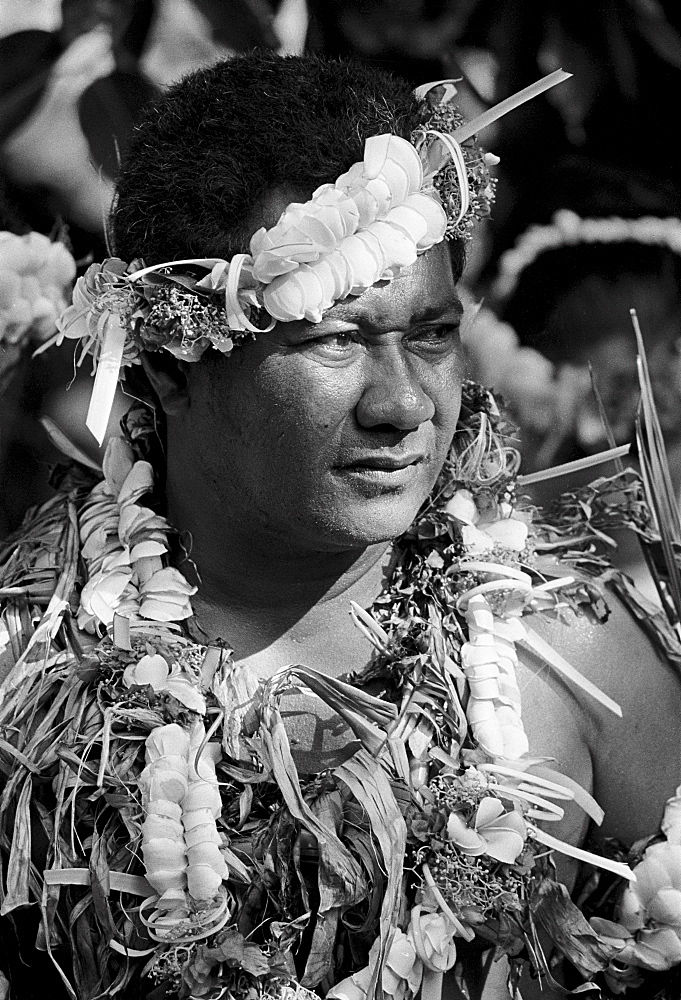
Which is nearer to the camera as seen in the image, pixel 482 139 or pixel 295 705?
pixel 295 705

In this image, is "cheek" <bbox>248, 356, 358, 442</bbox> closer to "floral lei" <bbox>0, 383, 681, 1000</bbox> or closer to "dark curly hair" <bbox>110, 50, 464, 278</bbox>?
"dark curly hair" <bbox>110, 50, 464, 278</bbox>

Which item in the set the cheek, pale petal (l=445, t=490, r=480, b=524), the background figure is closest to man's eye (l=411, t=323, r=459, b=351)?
the cheek

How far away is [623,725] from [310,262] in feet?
2.63

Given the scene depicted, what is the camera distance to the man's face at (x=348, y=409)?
1.71m

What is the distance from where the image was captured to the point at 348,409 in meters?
1.72

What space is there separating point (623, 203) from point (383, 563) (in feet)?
3.34

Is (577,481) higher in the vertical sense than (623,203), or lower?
lower

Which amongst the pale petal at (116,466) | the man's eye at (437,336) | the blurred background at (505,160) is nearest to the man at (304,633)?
the man's eye at (437,336)

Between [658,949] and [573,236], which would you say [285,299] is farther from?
[573,236]

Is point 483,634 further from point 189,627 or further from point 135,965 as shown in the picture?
point 135,965

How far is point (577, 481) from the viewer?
2.62m

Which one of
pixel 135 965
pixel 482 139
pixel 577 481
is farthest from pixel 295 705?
pixel 482 139

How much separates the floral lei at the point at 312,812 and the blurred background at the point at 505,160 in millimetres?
761

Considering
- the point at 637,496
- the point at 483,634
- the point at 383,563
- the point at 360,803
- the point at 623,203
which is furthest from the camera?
the point at 623,203
